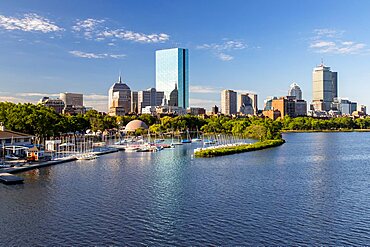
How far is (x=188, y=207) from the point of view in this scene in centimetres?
2647

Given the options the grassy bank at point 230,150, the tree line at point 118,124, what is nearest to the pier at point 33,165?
the tree line at point 118,124

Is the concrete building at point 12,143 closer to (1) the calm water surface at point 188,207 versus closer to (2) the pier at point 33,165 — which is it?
(2) the pier at point 33,165

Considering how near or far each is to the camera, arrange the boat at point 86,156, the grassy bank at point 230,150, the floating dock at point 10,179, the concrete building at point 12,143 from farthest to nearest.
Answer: the grassy bank at point 230,150 < the boat at point 86,156 < the concrete building at point 12,143 < the floating dock at point 10,179

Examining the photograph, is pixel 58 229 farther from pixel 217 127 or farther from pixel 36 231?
pixel 217 127

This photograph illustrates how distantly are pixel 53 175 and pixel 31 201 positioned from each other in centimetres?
1103

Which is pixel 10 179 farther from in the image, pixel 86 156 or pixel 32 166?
pixel 86 156

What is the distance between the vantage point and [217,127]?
130750 millimetres

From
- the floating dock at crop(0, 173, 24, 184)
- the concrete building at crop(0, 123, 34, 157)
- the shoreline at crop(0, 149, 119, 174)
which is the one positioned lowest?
the floating dock at crop(0, 173, 24, 184)

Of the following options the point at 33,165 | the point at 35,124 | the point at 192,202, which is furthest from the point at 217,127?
the point at 192,202

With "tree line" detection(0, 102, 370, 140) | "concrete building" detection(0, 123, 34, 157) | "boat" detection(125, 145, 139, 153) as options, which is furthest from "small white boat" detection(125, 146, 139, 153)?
"concrete building" detection(0, 123, 34, 157)

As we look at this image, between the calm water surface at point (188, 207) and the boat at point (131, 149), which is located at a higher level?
the boat at point (131, 149)

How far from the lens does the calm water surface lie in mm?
20703

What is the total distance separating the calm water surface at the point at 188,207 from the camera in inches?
815

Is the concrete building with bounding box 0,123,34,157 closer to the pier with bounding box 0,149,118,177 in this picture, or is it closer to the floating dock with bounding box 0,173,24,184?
the pier with bounding box 0,149,118,177
